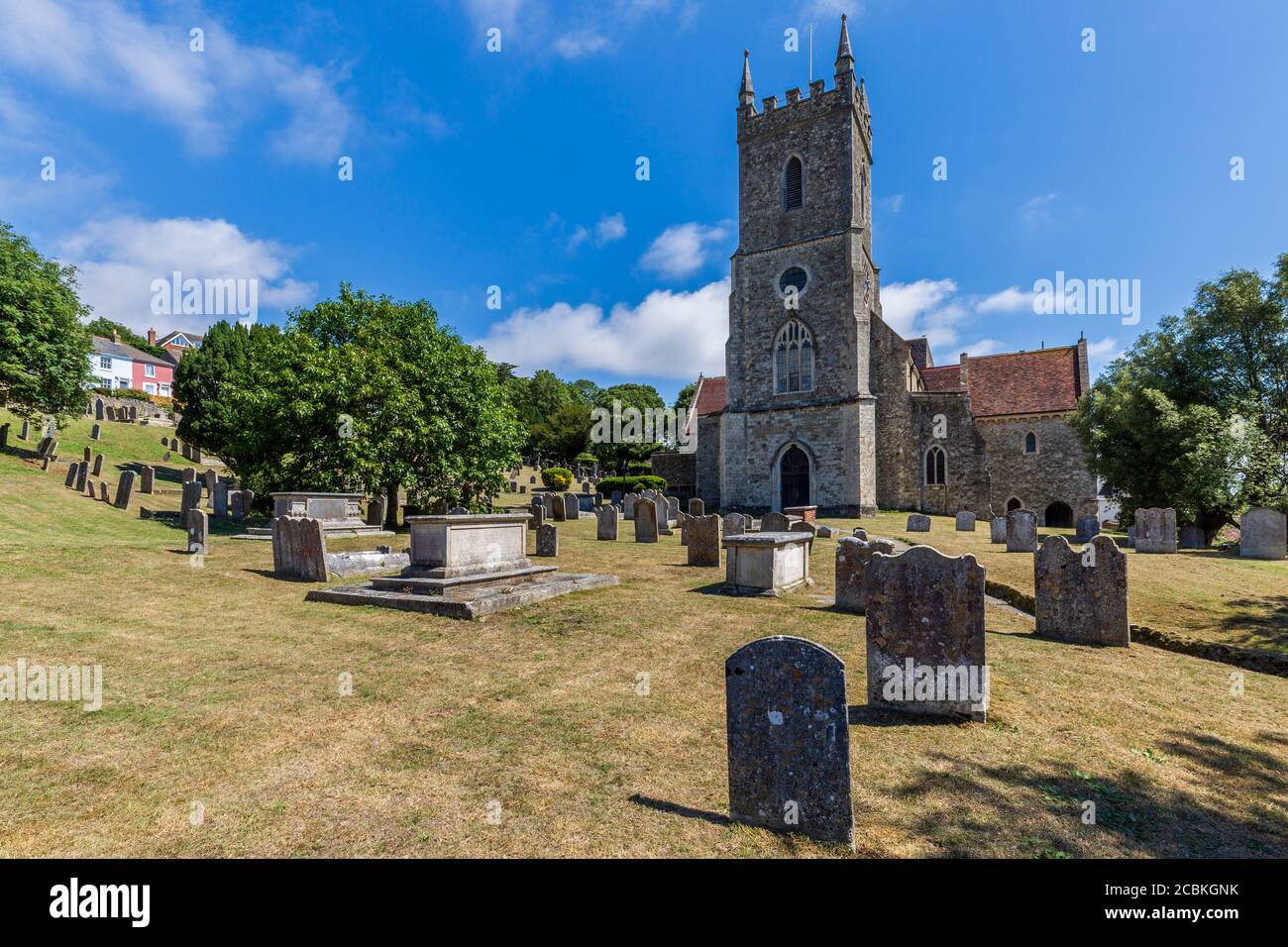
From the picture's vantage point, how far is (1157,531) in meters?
15.5

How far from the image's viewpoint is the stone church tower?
2850 centimetres

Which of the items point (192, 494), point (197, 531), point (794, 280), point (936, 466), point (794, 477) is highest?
point (794, 280)

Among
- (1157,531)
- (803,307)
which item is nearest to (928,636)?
(1157,531)

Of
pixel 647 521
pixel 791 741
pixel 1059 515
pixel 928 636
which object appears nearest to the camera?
pixel 791 741

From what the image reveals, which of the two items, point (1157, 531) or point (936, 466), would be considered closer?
point (1157, 531)

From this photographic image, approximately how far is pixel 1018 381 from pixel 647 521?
27.5m

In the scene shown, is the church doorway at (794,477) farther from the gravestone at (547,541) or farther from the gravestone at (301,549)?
the gravestone at (301,549)

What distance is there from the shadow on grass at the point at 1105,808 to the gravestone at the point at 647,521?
13499mm

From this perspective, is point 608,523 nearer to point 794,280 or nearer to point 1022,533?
point 1022,533

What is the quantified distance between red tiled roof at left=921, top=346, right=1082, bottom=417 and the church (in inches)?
4.8

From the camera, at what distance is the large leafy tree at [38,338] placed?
73.4 ft

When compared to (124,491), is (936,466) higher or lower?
higher
